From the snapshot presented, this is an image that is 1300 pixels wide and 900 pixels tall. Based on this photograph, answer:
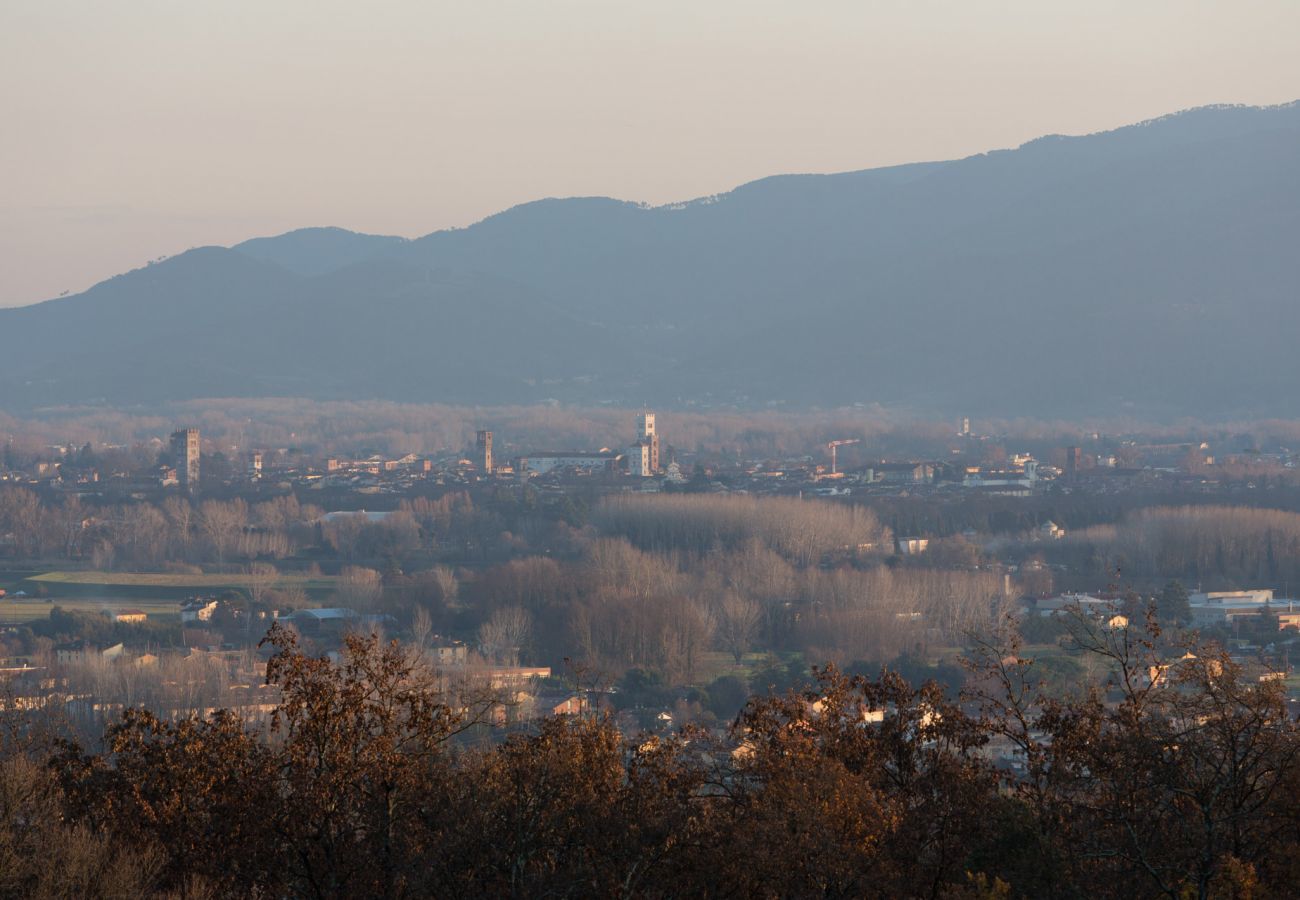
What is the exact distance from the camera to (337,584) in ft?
207

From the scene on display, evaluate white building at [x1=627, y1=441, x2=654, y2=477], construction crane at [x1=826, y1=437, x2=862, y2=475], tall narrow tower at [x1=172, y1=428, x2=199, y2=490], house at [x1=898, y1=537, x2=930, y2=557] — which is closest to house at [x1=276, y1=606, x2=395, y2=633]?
house at [x1=898, y1=537, x2=930, y2=557]

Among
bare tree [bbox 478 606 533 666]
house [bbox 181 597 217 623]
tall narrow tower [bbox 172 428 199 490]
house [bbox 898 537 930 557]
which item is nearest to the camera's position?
bare tree [bbox 478 606 533 666]

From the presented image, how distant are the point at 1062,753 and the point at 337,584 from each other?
4997 centimetres

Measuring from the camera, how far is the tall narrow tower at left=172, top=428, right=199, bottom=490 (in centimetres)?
10700

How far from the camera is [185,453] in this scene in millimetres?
109250

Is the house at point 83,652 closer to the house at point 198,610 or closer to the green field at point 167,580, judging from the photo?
the house at point 198,610

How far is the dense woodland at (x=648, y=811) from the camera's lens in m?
13.1

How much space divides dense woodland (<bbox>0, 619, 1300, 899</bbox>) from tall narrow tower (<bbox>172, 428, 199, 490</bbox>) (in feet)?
306

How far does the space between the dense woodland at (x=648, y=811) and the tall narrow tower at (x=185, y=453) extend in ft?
306

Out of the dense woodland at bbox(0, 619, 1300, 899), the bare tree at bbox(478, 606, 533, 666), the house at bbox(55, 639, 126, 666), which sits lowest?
the bare tree at bbox(478, 606, 533, 666)

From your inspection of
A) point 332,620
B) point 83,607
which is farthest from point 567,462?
point 332,620

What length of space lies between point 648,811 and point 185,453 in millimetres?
97937

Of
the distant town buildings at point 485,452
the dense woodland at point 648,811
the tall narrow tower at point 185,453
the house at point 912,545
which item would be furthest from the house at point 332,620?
the distant town buildings at point 485,452

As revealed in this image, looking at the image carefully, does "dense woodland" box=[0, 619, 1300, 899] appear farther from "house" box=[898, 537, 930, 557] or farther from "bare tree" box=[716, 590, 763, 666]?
"house" box=[898, 537, 930, 557]
